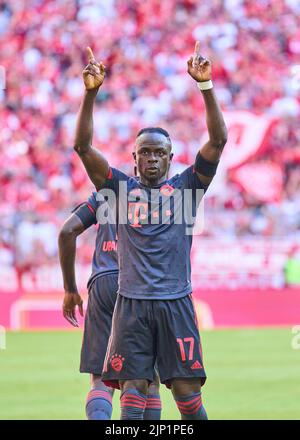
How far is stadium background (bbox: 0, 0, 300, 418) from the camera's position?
14547mm

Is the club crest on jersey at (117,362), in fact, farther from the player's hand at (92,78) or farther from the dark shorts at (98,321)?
the player's hand at (92,78)

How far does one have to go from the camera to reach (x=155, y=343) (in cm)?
595

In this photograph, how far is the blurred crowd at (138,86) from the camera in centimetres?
1859

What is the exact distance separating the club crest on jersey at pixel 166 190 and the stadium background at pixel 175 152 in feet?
15.1

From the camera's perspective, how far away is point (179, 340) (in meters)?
5.86

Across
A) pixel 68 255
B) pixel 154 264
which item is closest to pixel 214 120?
pixel 154 264

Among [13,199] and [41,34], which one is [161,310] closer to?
[13,199]

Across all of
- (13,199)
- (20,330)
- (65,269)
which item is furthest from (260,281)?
(65,269)

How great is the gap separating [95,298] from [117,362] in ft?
4.00

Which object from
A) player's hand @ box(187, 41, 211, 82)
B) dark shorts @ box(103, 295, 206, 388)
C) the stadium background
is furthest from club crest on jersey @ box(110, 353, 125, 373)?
the stadium background

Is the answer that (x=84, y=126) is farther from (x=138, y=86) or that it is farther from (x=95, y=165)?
(x=138, y=86)

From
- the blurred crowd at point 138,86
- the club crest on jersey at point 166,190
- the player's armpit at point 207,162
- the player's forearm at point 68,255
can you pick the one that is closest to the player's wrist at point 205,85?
the player's armpit at point 207,162

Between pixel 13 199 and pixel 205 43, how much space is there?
577cm

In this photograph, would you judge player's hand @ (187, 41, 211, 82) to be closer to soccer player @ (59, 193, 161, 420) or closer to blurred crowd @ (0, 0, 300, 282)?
soccer player @ (59, 193, 161, 420)
